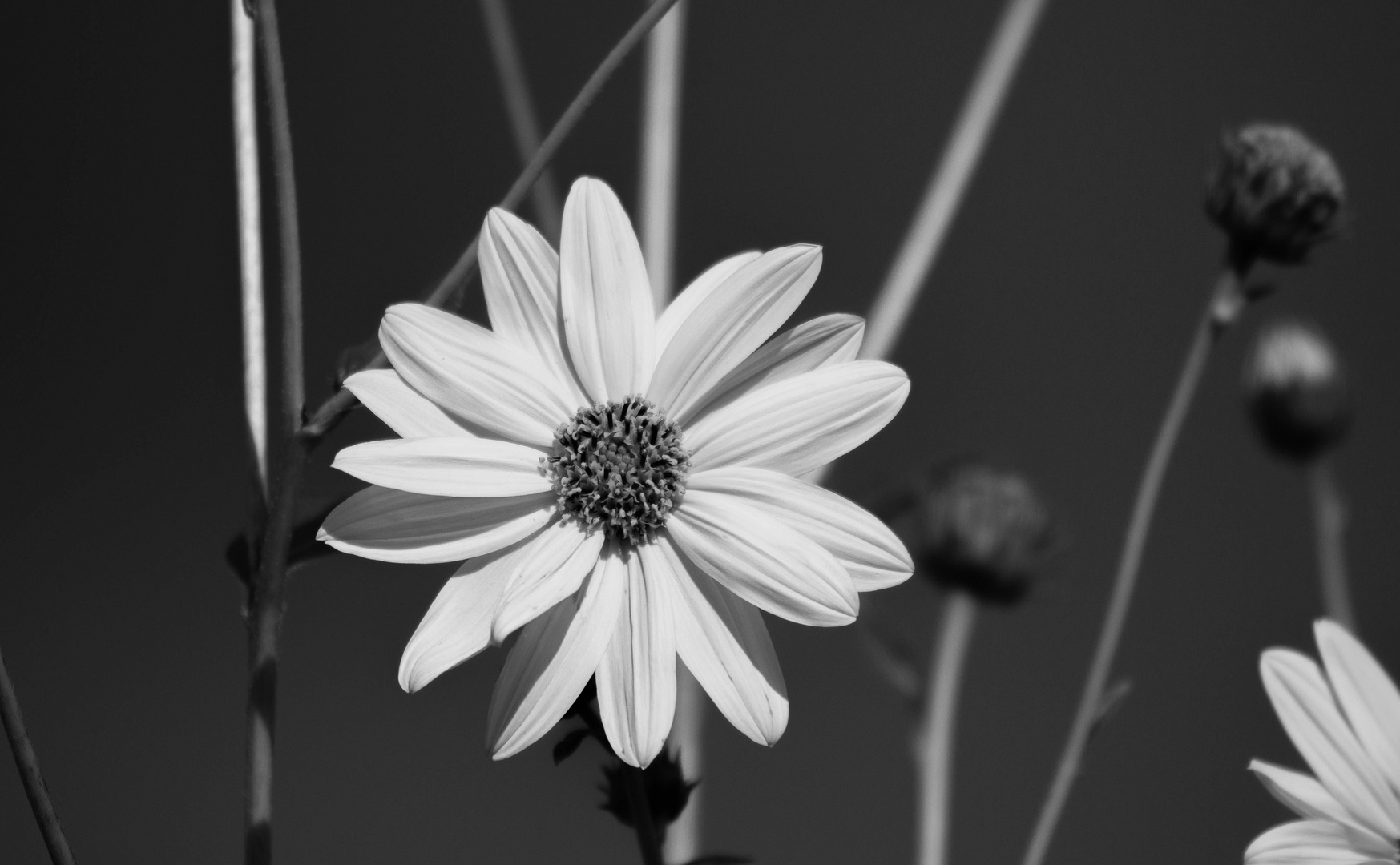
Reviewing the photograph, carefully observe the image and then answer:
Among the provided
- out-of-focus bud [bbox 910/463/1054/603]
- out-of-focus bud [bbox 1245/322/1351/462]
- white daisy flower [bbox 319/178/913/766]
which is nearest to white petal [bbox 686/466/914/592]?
white daisy flower [bbox 319/178/913/766]

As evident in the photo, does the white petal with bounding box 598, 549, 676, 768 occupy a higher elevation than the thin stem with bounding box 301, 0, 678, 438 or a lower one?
lower

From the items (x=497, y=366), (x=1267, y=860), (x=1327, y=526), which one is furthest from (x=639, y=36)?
(x=1327, y=526)

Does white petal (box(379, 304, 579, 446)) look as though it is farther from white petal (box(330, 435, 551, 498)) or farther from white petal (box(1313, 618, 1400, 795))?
white petal (box(1313, 618, 1400, 795))

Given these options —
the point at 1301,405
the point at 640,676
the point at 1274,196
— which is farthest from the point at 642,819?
the point at 1301,405

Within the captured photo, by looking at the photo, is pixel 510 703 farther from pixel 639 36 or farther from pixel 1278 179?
pixel 1278 179

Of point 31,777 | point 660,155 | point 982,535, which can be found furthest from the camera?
point 982,535

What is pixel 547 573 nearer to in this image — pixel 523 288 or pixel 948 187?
pixel 523 288
